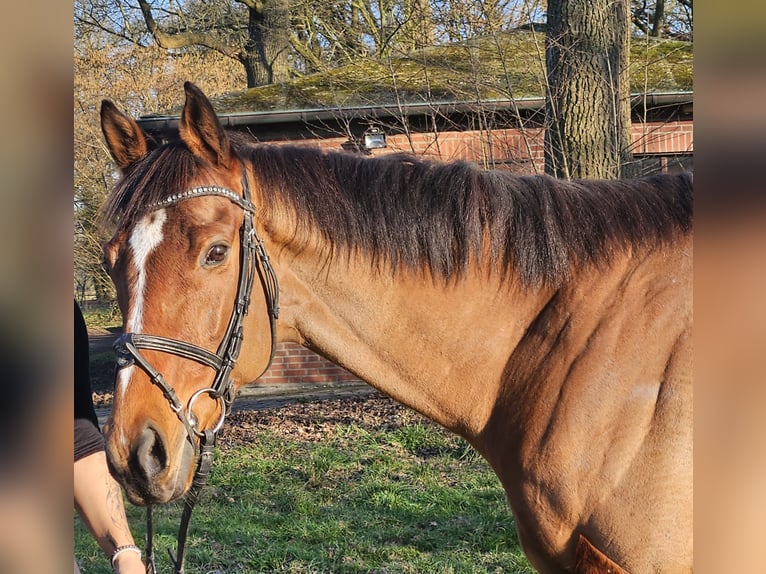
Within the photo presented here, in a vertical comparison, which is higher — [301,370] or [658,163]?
[658,163]

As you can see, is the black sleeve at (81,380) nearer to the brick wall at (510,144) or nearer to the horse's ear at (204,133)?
the horse's ear at (204,133)

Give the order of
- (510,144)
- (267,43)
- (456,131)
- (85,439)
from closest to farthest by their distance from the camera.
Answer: (85,439), (510,144), (456,131), (267,43)

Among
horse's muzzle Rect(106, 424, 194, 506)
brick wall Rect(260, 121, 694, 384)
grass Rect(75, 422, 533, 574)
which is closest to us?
horse's muzzle Rect(106, 424, 194, 506)

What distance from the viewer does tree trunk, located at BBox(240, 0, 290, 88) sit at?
12859 millimetres

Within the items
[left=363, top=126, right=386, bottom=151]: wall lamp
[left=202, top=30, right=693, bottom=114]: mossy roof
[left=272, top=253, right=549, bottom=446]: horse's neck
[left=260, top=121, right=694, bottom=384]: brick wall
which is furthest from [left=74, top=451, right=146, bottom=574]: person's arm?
[left=363, top=126, right=386, bottom=151]: wall lamp

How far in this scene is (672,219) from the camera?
200 cm

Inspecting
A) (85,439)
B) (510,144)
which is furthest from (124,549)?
(510,144)

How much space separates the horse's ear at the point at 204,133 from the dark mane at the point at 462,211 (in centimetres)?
12

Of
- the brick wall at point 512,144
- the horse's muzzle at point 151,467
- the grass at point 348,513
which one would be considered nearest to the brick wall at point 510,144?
the brick wall at point 512,144

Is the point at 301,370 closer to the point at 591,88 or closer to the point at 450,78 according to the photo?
the point at 450,78

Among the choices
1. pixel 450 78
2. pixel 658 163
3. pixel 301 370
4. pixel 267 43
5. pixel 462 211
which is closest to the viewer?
pixel 462 211

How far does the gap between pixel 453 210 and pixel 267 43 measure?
12.2 metres

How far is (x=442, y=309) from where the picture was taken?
2.10m

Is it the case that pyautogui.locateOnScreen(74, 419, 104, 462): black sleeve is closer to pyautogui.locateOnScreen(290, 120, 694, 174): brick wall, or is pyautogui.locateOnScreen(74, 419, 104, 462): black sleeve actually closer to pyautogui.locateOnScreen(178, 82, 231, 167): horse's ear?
pyautogui.locateOnScreen(178, 82, 231, 167): horse's ear
